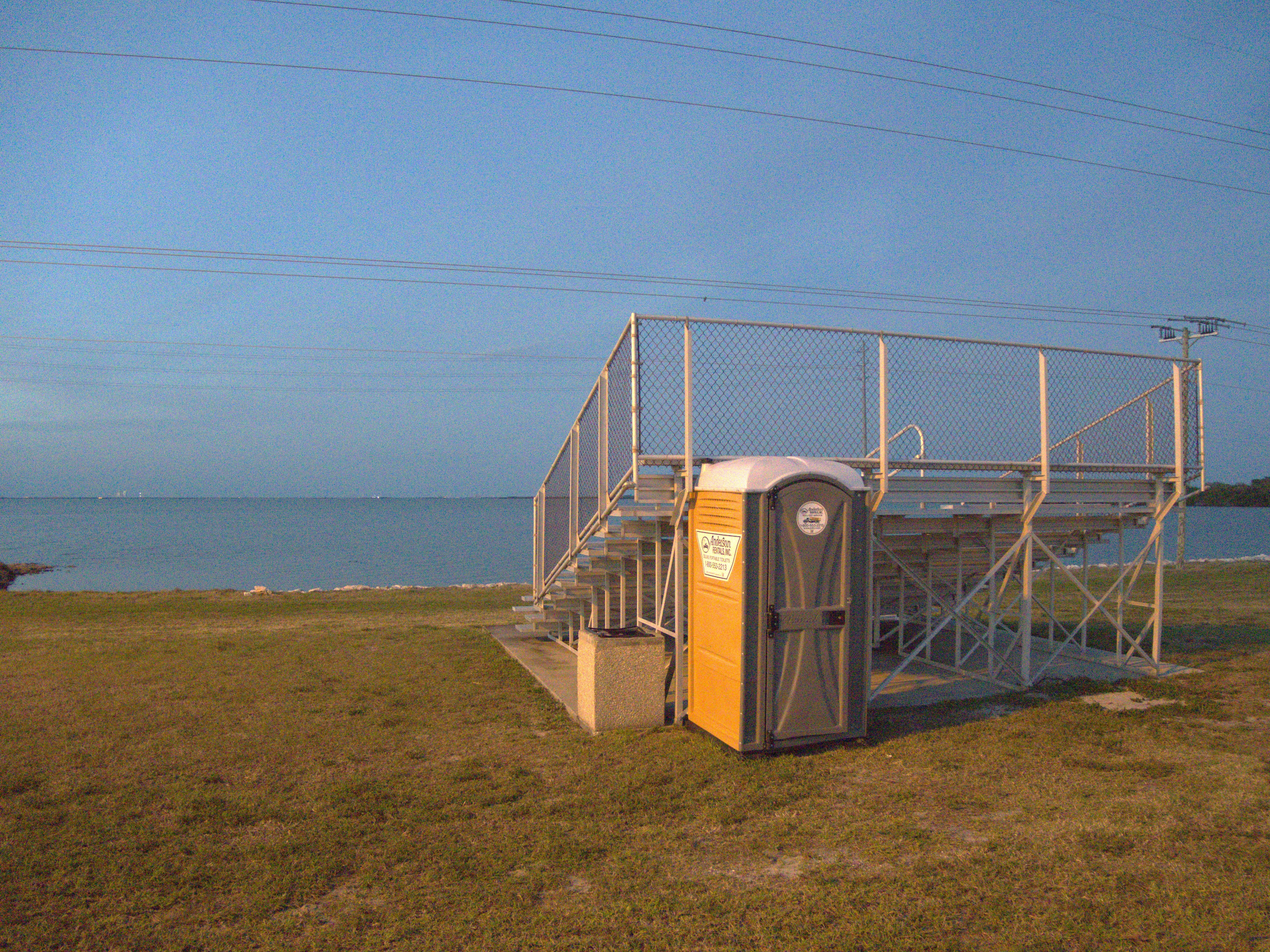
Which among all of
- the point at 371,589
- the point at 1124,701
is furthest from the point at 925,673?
the point at 371,589

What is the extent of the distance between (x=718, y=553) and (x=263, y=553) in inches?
2261

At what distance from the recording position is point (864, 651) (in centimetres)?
706

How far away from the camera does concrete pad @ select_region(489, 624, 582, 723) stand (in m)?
9.13

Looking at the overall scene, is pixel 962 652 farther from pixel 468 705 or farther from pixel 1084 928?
pixel 1084 928

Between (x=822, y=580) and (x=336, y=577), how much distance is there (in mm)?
37223

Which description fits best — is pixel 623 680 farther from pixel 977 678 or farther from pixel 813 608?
pixel 977 678

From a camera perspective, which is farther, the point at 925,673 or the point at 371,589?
the point at 371,589

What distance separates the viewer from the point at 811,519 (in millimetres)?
6758

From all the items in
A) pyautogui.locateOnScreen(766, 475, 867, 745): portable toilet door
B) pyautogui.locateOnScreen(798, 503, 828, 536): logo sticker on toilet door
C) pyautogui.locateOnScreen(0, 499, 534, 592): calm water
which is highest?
pyautogui.locateOnScreen(798, 503, 828, 536): logo sticker on toilet door

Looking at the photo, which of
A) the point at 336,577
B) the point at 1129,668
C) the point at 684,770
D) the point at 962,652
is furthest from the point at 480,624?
the point at 336,577

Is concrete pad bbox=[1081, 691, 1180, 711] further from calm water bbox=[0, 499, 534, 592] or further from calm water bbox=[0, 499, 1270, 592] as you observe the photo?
calm water bbox=[0, 499, 534, 592]

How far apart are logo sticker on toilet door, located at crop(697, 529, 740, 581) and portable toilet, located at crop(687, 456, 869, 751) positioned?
13 mm

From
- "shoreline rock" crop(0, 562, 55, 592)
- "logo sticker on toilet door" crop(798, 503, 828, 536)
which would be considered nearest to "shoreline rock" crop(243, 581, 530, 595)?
"logo sticker on toilet door" crop(798, 503, 828, 536)

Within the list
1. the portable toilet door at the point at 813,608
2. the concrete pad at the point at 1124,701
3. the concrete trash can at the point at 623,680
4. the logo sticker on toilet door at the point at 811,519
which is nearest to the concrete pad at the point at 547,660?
the concrete trash can at the point at 623,680
